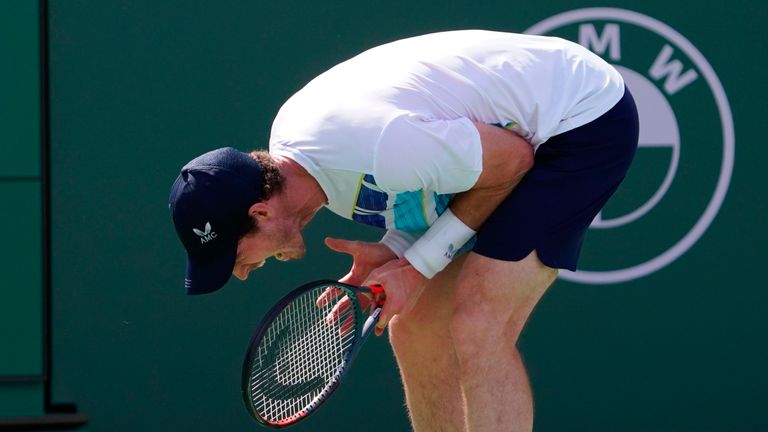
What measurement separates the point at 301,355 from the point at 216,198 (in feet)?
1.87

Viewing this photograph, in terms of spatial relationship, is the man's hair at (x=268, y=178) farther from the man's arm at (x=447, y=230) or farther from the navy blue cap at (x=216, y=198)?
the man's arm at (x=447, y=230)

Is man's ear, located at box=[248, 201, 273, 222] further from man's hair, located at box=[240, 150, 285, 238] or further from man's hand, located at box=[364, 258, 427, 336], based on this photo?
man's hand, located at box=[364, 258, 427, 336]

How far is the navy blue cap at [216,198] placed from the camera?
10.9 ft

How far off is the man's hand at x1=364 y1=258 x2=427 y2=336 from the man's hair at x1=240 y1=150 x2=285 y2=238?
353mm

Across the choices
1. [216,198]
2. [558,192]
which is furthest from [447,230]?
[216,198]

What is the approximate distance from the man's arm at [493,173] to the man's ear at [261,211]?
1.52 feet

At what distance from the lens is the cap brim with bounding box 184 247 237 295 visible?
343 centimetres

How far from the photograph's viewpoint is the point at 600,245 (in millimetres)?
4828

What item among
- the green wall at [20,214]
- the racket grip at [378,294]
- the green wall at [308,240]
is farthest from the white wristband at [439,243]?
the green wall at [20,214]

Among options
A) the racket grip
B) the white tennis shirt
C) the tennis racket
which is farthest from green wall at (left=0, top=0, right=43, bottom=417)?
the racket grip

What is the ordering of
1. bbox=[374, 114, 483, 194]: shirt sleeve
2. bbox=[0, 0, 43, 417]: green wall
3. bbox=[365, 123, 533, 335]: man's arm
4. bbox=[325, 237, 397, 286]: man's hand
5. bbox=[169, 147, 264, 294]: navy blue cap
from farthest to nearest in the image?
bbox=[0, 0, 43, 417]: green wall → bbox=[325, 237, 397, 286]: man's hand → bbox=[365, 123, 533, 335]: man's arm → bbox=[169, 147, 264, 294]: navy blue cap → bbox=[374, 114, 483, 194]: shirt sleeve

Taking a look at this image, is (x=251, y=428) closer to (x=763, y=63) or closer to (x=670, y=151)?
(x=670, y=151)

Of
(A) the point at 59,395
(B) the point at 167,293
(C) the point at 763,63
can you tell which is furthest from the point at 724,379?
(A) the point at 59,395

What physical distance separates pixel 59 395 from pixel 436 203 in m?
1.81
